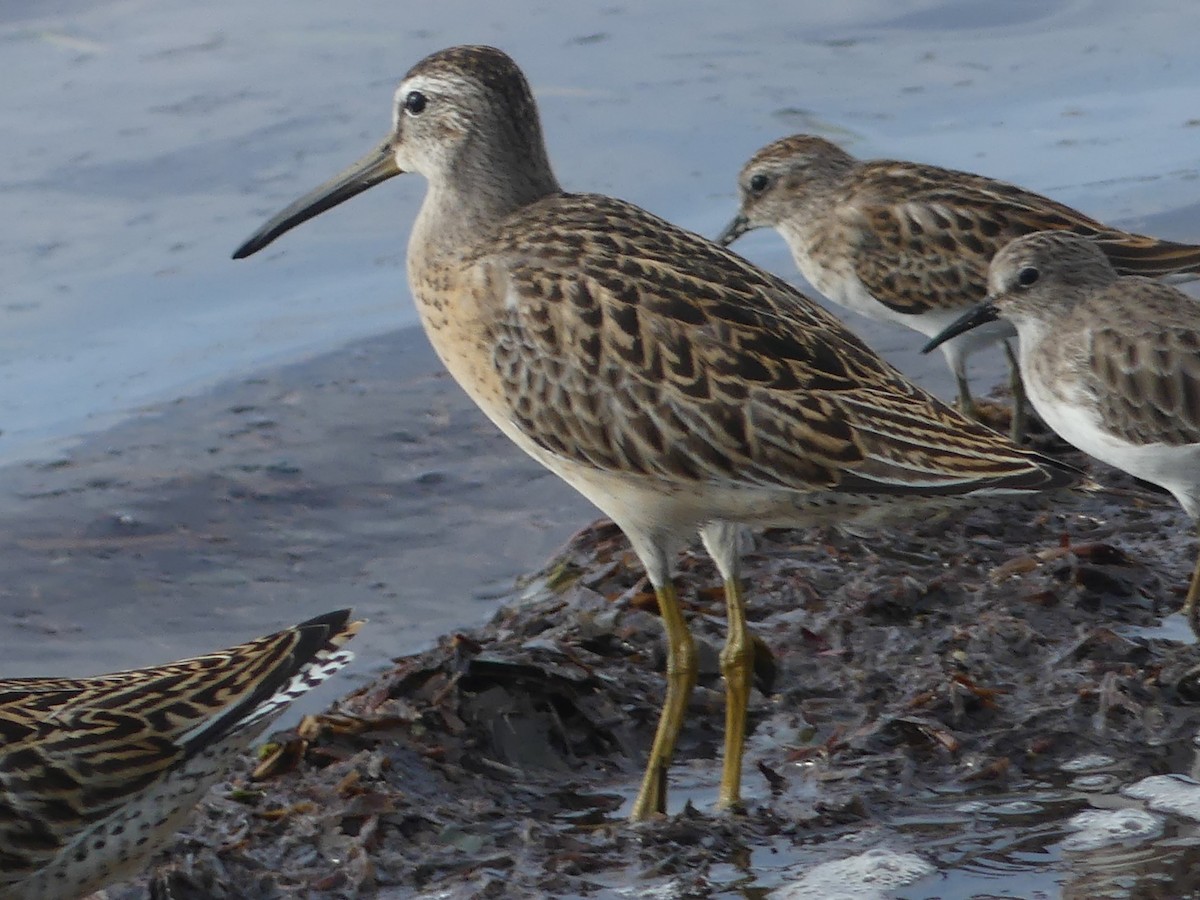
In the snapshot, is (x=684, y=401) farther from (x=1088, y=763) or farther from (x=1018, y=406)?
(x=1018, y=406)

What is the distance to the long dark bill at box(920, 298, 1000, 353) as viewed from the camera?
7.91m

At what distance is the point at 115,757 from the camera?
5297 mm

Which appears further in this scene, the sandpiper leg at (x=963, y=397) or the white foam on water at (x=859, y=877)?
the sandpiper leg at (x=963, y=397)

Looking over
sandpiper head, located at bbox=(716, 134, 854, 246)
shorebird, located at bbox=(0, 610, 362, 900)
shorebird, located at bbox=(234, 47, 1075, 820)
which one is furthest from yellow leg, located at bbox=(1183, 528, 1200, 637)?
→ sandpiper head, located at bbox=(716, 134, 854, 246)

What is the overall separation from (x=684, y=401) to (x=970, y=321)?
8.05ft

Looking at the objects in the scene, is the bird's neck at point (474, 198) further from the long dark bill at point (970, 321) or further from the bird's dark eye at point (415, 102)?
the long dark bill at point (970, 321)

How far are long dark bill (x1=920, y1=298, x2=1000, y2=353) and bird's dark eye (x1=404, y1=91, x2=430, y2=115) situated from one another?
7.16 ft

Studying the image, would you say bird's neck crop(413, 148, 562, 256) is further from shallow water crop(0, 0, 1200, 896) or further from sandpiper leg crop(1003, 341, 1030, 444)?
shallow water crop(0, 0, 1200, 896)

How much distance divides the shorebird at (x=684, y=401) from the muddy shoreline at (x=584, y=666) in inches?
11.8

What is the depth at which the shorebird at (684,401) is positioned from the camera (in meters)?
5.84

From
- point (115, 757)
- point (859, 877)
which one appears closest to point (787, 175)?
point (859, 877)

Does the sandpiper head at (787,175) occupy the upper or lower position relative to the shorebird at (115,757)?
upper

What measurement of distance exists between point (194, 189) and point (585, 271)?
542 cm

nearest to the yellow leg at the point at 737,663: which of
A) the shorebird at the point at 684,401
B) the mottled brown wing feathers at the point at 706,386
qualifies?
the shorebird at the point at 684,401
